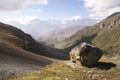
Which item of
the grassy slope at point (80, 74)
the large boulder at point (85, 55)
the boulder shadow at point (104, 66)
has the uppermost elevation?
the large boulder at point (85, 55)

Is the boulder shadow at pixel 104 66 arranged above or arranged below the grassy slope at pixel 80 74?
above

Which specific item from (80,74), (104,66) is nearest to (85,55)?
(104,66)

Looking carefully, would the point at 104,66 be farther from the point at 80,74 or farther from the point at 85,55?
the point at 80,74

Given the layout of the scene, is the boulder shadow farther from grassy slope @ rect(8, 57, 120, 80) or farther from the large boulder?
the large boulder

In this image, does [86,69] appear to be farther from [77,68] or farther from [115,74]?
[115,74]

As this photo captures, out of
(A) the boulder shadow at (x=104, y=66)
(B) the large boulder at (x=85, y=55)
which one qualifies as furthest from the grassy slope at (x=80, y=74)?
(B) the large boulder at (x=85, y=55)

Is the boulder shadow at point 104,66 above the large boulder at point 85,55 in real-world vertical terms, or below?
below

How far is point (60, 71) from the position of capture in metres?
45.8

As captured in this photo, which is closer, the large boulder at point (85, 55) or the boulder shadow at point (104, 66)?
the boulder shadow at point (104, 66)

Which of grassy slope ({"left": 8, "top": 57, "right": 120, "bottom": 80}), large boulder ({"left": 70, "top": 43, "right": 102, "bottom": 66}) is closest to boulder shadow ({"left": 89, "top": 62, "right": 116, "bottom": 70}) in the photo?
grassy slope ({"left": 8, "top": 57, "right": 120, "bottom": 80})

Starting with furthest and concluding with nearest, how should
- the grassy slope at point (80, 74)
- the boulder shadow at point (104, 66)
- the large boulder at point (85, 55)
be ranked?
1. the large boulder at point (85, 55)
2. the boulder shadow at point (104, 66)
3. the grassy slope at point (80, 74)


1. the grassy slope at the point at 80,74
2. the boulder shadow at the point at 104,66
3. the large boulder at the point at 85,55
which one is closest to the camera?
the grassy slope at the point at 80,74

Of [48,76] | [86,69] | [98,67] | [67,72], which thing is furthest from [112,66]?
[48,76]

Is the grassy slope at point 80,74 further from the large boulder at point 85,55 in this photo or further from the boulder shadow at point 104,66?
the large boulder at point 85,55
